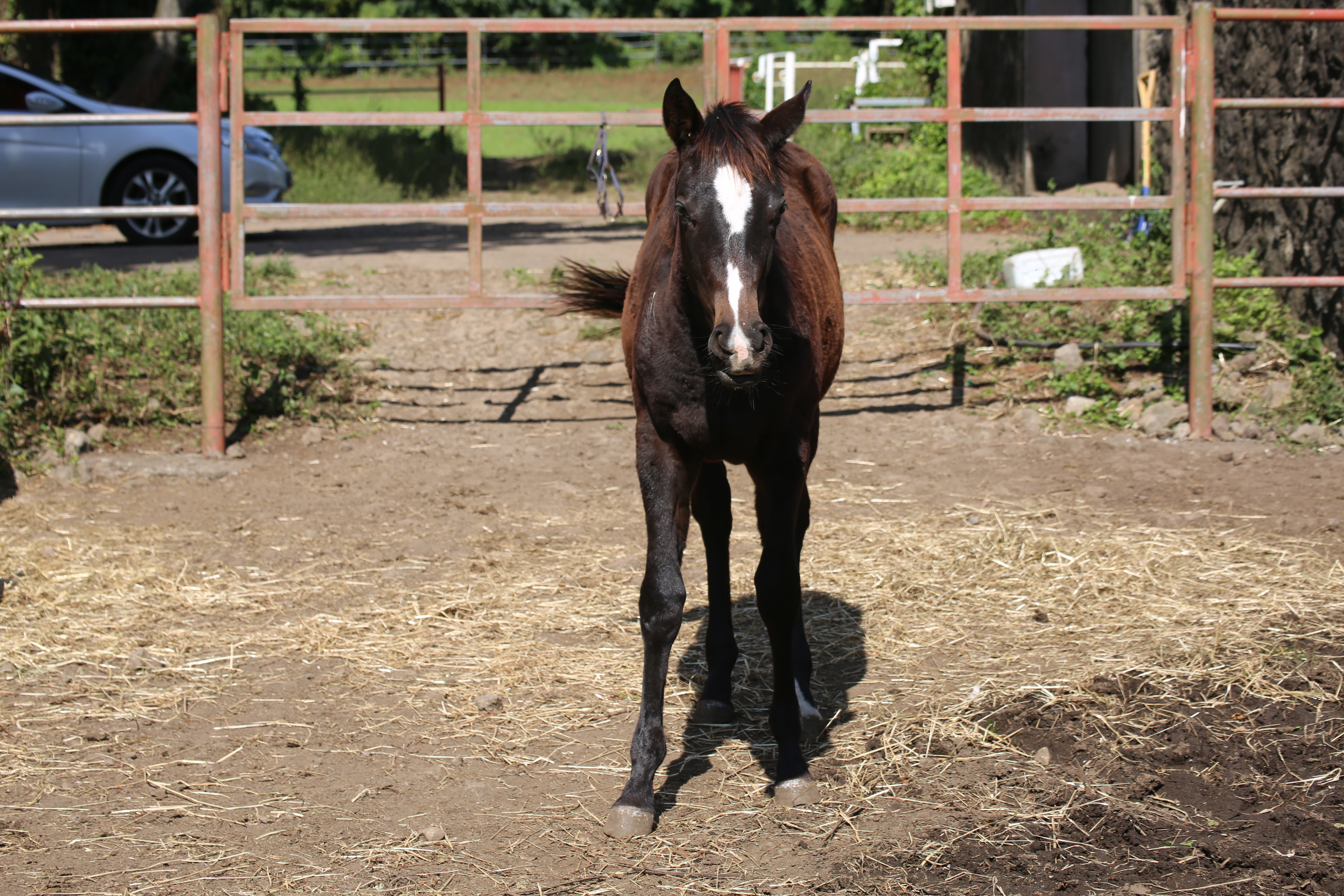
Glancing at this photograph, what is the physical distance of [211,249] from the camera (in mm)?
6184

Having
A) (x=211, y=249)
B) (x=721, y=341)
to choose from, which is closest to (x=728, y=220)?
(x=721, y=341)

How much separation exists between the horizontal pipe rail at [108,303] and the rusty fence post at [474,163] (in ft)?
4.79

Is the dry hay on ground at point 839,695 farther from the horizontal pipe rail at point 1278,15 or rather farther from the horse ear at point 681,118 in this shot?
the horizontal pipe rail at point 1278,15

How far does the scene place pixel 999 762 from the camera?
10.2 feet

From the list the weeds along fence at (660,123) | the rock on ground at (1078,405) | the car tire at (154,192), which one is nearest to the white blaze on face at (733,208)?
the weeds along fence at (660,123)

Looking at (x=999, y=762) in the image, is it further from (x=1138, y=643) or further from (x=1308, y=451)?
(x=1308, y=451)

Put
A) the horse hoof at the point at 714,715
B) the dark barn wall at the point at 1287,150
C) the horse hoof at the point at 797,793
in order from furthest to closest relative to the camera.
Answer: the dark barn wall at the point at 1287,150 < the horse hoof at the point at 714,715 < the horse hoof at the point at 797,793

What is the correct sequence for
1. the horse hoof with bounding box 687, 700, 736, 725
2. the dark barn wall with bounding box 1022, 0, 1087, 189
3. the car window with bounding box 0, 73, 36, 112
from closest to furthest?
the horse hoof with bounding box 687, 700, 736, 725, the car window with bounding box 0, 73, 36, 112, the dark barn wall with bounding box 1022, 0, 1087, 189

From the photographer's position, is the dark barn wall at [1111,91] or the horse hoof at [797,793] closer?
the horse hoof at [797,793]

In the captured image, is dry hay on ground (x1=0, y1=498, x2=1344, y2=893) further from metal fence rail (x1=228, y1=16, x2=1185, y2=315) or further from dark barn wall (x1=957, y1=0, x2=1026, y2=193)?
dark barn wall (x1=957, y1=0, x2=1026, y2=193)

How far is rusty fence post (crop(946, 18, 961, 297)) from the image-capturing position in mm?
6223

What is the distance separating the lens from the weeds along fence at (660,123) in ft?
20.1

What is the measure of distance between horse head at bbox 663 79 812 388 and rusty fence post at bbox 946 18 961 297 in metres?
3.66

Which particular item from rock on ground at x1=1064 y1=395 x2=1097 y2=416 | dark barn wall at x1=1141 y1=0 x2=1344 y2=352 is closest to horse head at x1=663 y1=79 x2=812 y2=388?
rock on ground at x1=1064 y1=395 x2=1097 y2=416
